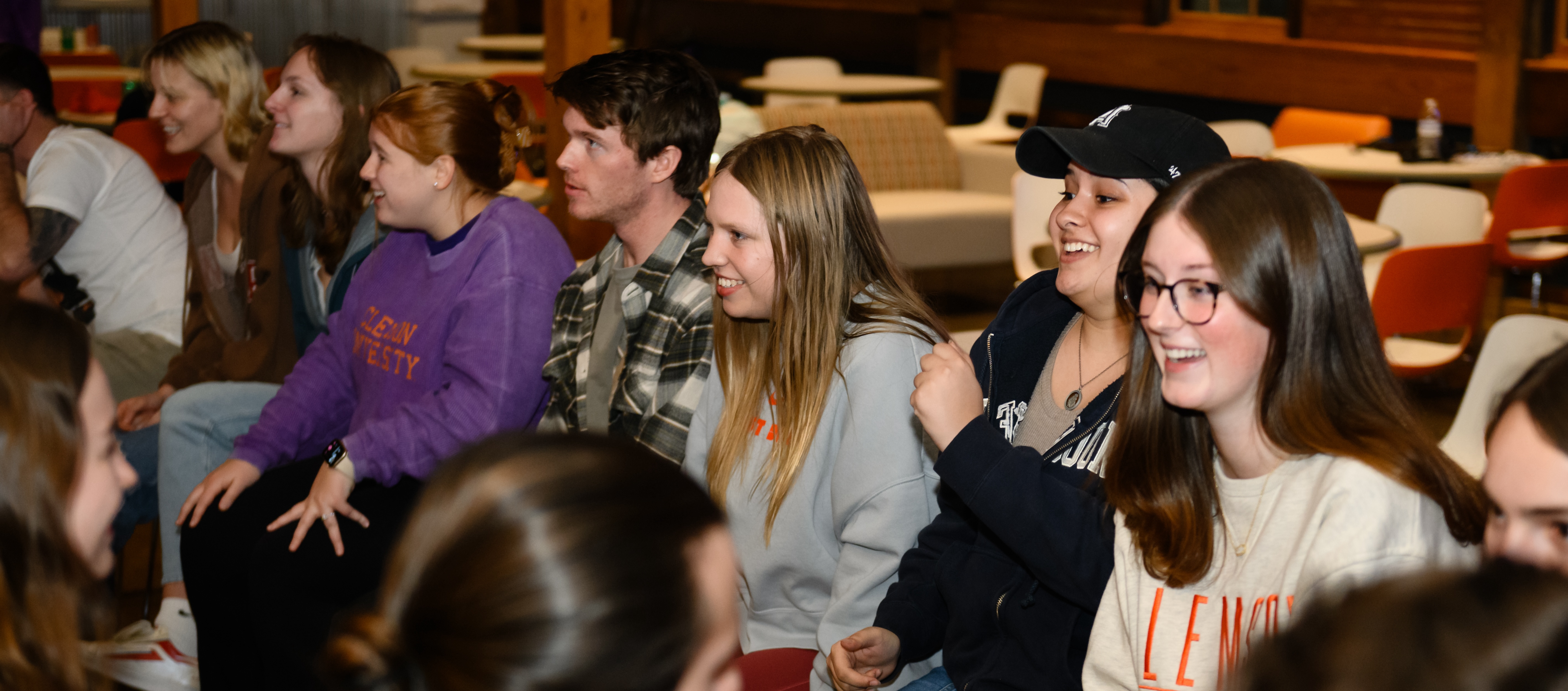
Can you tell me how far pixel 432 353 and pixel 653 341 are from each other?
0.50 metres

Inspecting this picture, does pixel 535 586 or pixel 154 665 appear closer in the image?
pixel 535 586

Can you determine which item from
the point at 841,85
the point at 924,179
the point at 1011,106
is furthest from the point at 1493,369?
the point at 1011,106

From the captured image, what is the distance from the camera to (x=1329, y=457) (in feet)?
4.58

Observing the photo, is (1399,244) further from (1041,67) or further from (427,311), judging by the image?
(1041,67)

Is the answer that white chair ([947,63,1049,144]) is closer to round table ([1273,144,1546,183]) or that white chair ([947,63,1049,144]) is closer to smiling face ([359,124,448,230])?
round table ([1273,144,1546,183])

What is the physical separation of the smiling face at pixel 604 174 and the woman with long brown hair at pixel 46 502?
4.10ft

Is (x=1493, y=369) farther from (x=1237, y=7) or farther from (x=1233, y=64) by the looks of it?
(x=1237, y=7)

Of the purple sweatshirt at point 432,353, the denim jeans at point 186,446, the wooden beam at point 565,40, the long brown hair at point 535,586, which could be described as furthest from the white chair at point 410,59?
the long brown hair at point 535,586

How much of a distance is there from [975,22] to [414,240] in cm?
791

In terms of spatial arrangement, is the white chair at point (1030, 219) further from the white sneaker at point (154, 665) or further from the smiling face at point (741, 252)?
the white sneaker at point (154, 665)

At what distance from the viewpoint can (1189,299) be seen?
140 cm

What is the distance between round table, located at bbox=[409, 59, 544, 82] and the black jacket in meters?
6.87

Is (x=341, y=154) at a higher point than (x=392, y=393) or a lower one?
higher

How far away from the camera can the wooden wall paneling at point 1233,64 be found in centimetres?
704
